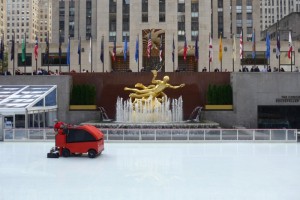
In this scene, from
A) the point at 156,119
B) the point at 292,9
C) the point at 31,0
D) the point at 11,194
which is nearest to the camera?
the point at 11,194

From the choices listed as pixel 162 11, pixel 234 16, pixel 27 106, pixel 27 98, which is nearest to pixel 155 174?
pixel 27 106

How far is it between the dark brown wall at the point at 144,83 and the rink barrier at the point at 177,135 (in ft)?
35.9

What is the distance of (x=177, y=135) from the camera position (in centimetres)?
2388

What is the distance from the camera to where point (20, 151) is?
19859 millimetres

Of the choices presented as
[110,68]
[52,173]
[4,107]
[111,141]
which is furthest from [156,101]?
[110,68]

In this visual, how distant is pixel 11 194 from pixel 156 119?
20.1m

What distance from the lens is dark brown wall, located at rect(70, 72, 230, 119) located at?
34.9 meters

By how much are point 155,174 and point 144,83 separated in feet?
71.2

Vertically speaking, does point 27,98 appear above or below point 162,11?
below

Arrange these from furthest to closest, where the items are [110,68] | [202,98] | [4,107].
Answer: [110,68] → [202,98] → [4,107]

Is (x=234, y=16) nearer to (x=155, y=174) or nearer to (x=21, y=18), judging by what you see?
(x=155, y=174)

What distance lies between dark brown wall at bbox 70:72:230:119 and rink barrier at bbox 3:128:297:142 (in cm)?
1094

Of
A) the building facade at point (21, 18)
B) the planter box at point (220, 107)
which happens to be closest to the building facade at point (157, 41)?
the planter box at point (220, 107)

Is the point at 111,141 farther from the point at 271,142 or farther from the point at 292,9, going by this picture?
the point at 292,9
